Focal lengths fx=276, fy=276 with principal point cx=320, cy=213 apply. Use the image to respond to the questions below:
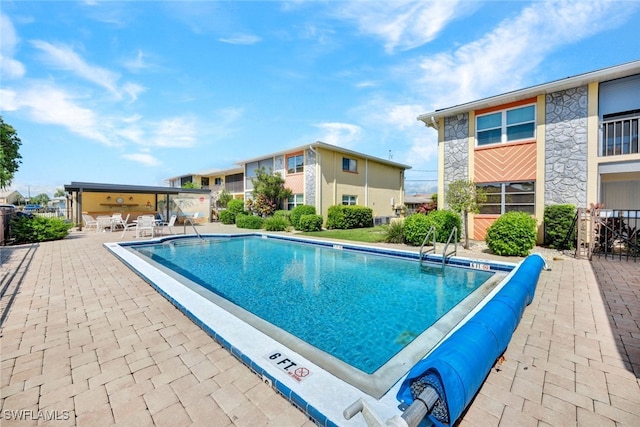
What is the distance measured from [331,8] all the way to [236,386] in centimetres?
1135

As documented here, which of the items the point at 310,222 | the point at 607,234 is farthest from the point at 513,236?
the point at 310,222

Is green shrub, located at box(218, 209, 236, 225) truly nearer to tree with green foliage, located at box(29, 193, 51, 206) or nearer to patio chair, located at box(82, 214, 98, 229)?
patio chair, located at box(82, 214, 98, 229)

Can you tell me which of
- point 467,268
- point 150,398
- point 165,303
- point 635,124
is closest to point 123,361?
point 150,398

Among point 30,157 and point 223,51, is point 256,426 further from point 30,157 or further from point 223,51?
point 30,157

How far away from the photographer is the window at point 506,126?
11191mm

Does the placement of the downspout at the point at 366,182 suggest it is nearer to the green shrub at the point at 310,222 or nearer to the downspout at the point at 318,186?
the downspout at the point at 318,186

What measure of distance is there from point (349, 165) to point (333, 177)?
230 centimetres

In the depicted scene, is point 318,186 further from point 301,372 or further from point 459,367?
point 459,367

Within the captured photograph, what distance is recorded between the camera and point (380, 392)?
2412mm

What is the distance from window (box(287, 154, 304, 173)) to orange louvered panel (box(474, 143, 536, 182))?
11.5m

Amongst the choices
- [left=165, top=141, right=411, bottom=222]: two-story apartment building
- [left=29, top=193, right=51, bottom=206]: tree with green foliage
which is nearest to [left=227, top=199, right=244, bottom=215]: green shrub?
[left=165, top=141, right=411, bottom=222]: two-story apartment building

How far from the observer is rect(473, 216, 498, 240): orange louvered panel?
1215cm

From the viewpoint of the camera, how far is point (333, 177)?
19.8m

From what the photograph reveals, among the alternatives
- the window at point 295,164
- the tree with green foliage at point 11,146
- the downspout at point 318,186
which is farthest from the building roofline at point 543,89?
the tree with green foliage at point 11,146
